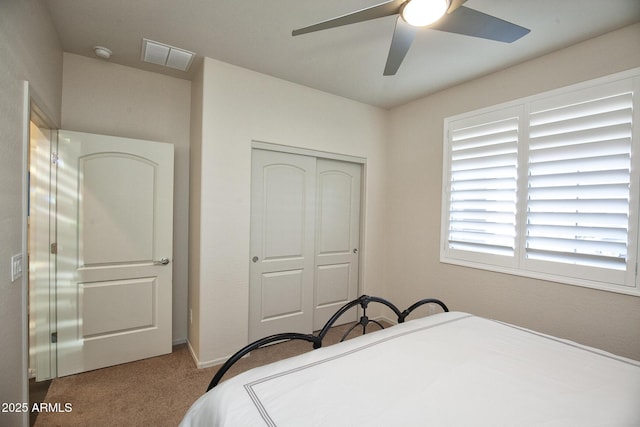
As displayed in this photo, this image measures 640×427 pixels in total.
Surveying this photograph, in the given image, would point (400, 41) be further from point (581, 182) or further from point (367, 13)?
point (581, 182)

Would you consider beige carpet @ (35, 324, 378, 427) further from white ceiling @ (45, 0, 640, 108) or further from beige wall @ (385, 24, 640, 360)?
white ceiling @ (45, 0, 640, 108)

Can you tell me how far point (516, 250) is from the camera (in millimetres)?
2420

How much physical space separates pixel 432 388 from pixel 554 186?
6.50 ft

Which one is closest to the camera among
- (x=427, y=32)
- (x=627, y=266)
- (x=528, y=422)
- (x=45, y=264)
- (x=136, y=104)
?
(x=528, y=422)

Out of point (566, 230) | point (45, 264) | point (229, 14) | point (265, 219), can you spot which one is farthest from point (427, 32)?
point (45, 264)

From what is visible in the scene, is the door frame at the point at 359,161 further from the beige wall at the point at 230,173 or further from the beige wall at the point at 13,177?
the beige wall at the point at 13,177

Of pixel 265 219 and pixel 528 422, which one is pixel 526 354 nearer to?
pixel 528 422

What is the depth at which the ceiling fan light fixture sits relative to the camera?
126 centimetres

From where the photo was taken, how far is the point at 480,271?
2.67 meters

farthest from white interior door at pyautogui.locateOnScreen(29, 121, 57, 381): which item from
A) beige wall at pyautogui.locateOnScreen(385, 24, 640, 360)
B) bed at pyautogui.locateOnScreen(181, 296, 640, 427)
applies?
beige wall at pyautogui.locateOnScreen(385, 24, 640, 360)

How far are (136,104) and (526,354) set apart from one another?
11.6 ft

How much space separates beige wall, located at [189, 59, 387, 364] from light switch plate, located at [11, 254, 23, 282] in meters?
1.14

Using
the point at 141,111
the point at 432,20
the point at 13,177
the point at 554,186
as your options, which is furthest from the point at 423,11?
the point at 141,111

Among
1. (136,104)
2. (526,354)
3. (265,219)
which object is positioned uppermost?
(136,104)
